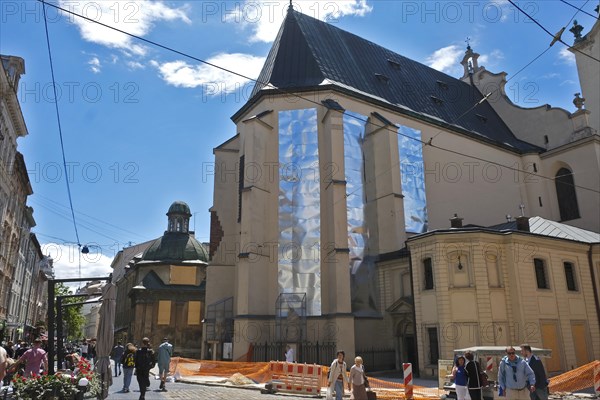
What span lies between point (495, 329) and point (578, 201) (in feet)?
62.8

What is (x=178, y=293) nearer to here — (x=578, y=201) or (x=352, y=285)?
(x=352, y=285)

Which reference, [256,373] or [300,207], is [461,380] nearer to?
[256,373]

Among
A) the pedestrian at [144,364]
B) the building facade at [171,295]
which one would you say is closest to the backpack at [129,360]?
the pedestrian at [144,364]

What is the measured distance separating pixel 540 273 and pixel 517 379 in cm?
1425

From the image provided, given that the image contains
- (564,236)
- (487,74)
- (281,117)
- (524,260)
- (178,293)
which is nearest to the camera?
(524,260)

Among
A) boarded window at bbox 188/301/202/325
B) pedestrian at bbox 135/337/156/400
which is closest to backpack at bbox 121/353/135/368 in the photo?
pedestrian at bbox 135/337/156/400

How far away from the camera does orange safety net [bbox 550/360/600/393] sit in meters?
14.7

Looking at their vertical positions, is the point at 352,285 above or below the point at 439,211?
below

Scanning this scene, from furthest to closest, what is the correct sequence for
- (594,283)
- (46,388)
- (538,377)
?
(594,283) < (538,377) < (46,388)

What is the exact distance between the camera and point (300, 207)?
83.1 ft

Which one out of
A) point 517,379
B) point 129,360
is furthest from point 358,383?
point 129,360

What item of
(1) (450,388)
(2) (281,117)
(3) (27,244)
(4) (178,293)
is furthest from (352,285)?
(3) (27,244)

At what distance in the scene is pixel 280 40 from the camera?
30.6 meters

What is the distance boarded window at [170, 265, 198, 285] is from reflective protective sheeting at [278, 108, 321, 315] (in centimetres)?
1741
